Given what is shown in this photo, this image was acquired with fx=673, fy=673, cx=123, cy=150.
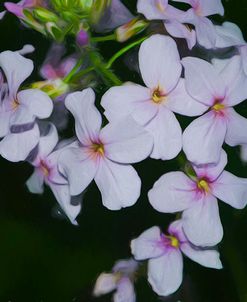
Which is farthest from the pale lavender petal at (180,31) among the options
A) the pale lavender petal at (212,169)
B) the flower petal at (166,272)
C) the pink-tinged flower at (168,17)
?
the flower petal at (166,272)

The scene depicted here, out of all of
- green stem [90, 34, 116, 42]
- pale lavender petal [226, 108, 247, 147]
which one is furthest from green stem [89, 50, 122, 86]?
pale lavender petal [226, 108, 247, 147]

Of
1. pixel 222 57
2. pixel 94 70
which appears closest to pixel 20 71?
pixel 94 70

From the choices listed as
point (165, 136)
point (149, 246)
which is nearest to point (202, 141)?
point (165, 136)

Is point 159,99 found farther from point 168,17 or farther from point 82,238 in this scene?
point 82,238

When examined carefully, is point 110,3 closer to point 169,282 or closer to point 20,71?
point 20,71

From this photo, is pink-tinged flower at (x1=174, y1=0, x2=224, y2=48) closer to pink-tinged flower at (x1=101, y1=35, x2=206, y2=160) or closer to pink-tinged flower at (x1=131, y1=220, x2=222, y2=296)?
pink-tinged flower at (x1=101, y1=35, x2=206, y2=160)

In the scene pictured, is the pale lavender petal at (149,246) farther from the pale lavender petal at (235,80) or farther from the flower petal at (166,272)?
the pale lavender petal at (235,80)
